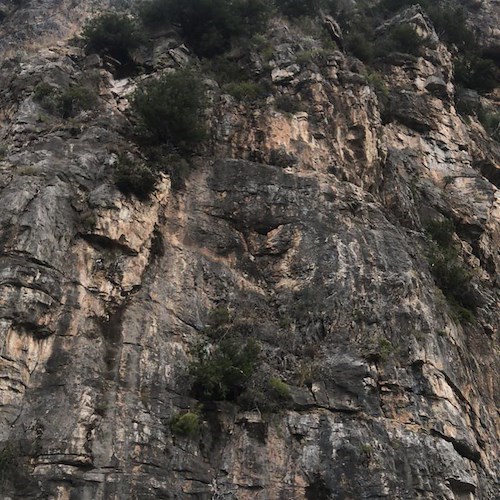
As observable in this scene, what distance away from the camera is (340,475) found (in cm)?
1162

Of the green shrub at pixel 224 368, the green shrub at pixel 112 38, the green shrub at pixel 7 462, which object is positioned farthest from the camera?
the green shrub at pixel 112 38

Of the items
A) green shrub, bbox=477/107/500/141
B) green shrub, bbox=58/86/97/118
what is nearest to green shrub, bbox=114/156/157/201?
green shrub, bbox=58/86/97/118

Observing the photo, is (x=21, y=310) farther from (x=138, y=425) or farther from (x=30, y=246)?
(x=138, y=425)

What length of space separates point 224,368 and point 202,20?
55.8 ft

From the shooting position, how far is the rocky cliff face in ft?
37.2

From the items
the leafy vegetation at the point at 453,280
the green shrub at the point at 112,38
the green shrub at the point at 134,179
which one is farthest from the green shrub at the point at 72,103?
the leafy vegetation at the point at 453,280

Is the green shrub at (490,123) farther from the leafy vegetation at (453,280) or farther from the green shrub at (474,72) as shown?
the leafy vegetation at (453,280)

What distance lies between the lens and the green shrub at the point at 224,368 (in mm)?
12523

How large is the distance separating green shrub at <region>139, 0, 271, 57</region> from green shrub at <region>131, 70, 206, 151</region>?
21.6 ft

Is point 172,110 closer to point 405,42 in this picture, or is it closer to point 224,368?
point 224,368

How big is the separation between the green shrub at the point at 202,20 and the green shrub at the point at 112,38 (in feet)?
6.66

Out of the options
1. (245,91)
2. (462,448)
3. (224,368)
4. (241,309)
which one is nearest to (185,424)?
(224,368)

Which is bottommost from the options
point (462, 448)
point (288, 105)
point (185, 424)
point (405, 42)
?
point (462, 448)

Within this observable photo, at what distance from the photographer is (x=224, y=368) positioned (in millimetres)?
12672
